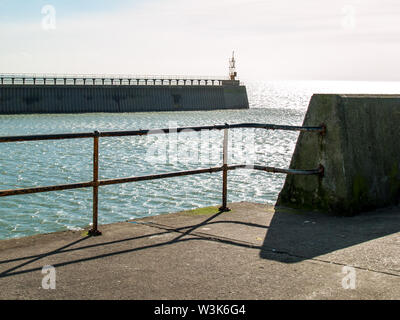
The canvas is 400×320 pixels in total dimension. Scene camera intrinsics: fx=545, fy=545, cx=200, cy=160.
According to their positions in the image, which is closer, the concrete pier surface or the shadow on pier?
the concrete pier surface

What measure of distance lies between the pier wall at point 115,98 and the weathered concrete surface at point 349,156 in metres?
65.7

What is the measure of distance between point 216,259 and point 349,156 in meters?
2.49

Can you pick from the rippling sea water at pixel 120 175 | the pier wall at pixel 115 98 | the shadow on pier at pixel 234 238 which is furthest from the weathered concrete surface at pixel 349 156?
the pier wall at pixel 115 98

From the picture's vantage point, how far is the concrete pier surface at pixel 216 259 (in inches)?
141

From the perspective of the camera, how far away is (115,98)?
77125mm

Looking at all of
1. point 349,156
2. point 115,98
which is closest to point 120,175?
point 349,156

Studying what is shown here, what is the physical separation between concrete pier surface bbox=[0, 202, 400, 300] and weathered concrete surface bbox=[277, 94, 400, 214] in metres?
0.33

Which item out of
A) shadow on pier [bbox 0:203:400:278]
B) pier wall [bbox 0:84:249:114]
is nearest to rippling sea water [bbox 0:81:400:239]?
shadow on pier [bbox 0:203:400:278]

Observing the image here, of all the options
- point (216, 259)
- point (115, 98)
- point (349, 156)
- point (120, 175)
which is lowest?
point (120, 175)

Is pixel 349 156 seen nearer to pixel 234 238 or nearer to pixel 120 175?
pixel 234 238

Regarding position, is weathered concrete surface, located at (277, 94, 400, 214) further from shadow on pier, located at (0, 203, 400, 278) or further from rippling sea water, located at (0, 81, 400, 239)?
rippling sea water, located at (0, 81, 400, 239)

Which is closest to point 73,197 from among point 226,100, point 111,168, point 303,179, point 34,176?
point 34,176

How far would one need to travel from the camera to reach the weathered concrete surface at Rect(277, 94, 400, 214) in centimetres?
607
